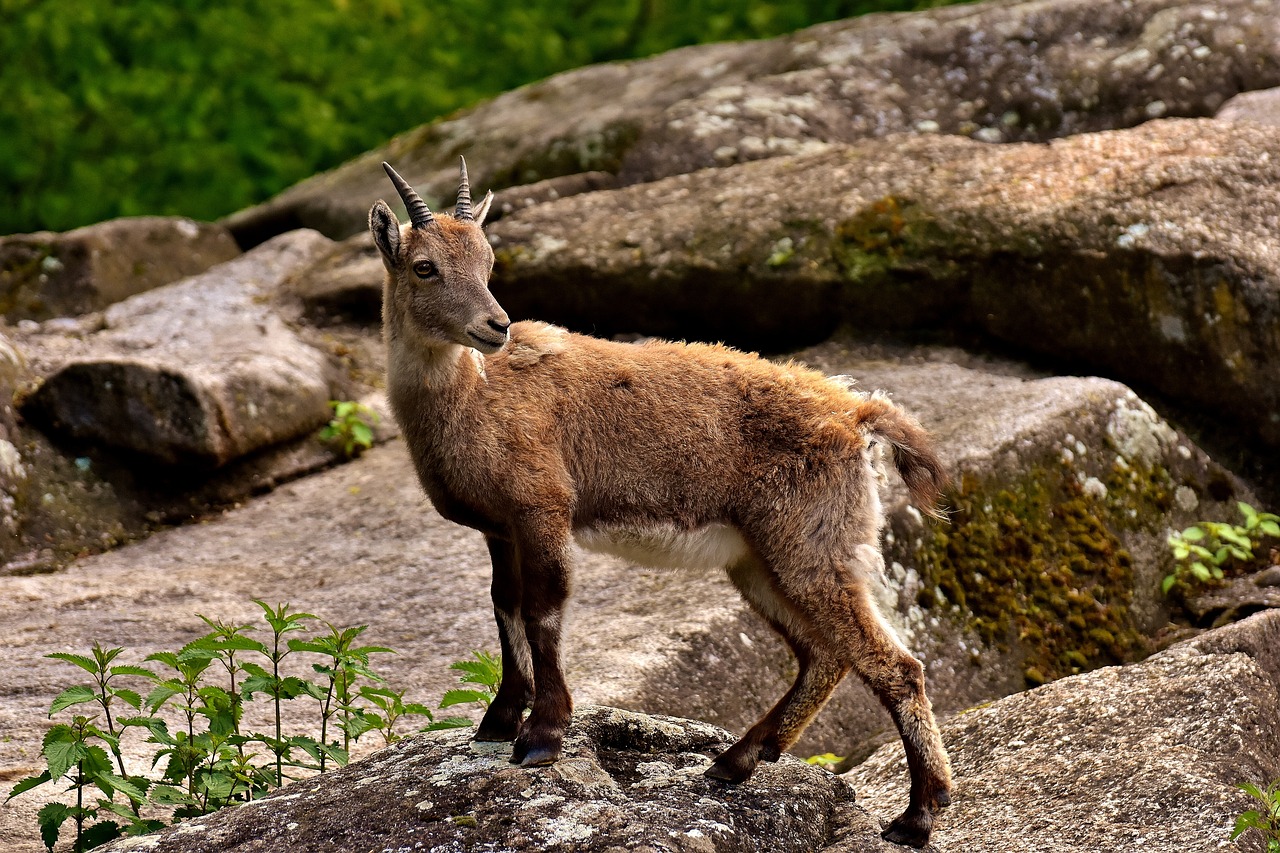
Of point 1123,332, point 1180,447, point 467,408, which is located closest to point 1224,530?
point 1180,447

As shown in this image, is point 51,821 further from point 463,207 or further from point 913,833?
point 913,833

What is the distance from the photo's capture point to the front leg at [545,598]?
177 inches

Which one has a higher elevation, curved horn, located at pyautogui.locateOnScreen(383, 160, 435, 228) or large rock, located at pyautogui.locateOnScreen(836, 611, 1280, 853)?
curved horn, located at pyautogui.locateOnScreen(383, 160, 435, 228)

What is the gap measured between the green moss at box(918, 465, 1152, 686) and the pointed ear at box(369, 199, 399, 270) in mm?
3028

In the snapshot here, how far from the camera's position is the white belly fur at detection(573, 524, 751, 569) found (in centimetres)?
480

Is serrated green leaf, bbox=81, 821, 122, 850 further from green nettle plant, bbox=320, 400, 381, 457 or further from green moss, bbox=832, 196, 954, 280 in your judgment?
green moss, bbox=832, 196, 954, 280

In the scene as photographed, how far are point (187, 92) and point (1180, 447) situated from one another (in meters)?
11.8

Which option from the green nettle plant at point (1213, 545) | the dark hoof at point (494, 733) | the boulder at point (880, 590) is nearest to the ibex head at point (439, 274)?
the dark hoof at point (494, 733)

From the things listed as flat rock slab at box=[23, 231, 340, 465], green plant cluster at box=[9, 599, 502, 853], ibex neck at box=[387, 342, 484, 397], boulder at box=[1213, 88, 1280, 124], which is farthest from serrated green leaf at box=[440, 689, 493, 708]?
boulder at box=[1213, 88, 1280, 124]

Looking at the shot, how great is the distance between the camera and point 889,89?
1032cm

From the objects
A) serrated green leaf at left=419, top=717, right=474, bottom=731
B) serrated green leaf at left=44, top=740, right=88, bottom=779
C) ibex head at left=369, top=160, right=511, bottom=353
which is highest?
ibex head at left=369, top=160, right=511, bottom=353

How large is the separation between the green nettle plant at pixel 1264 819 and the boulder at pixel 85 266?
8913 mm

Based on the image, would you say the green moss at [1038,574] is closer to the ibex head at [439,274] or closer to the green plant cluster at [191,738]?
the green plant cluster at [191,738]

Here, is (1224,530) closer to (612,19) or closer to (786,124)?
(786,124)
